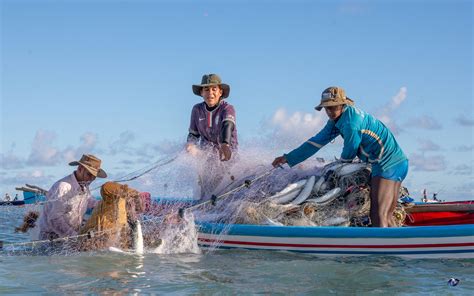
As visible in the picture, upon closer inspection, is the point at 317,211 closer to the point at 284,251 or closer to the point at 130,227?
the point at 284,251

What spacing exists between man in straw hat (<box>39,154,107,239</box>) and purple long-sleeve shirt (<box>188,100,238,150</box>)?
2259mm

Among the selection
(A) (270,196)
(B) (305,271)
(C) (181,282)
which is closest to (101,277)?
(C) (181,282)

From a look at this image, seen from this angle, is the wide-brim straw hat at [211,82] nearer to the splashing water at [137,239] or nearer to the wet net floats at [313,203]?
the wet net floats at [313,203]

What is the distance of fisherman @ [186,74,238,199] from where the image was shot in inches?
391

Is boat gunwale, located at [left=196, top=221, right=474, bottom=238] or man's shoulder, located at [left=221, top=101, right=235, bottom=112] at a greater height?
man's shoulder, located at [left=221, top=101, right=235, bottom=112]

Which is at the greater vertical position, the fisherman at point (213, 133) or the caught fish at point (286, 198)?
the fisherman at point (213, 133)

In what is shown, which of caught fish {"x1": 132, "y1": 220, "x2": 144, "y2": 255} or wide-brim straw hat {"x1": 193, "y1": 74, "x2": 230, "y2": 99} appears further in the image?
wide-brim straw hat {"x1": 193, "y1": 74, "x2": 230, "y2": 99}

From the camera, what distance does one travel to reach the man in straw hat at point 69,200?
26.3 ft

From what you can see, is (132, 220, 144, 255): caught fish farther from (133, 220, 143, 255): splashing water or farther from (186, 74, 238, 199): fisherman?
(186, 74, 238, 199): fisherman

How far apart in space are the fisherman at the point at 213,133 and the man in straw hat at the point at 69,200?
2.12 meters

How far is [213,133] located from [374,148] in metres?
2.65

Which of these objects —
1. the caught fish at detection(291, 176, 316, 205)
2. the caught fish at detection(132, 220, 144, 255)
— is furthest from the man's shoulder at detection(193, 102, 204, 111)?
the caught fish at detection(132, 220, 144, 255)

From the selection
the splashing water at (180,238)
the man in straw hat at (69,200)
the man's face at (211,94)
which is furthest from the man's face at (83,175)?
the man's face at (211,94)

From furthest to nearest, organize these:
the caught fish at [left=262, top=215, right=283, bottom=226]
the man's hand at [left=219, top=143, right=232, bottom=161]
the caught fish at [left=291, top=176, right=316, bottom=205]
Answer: the man's hand at [left=219, top=143, right=232, bottom=161] → the caught fish at [left=291, top=176, right=316, bottom=205] → the caught fish at [left=262, top=215, right=283, bottom=226]
